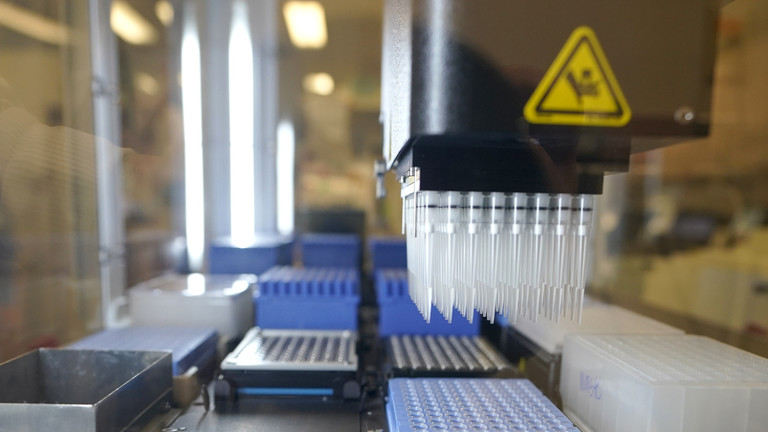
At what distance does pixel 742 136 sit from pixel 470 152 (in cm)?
180

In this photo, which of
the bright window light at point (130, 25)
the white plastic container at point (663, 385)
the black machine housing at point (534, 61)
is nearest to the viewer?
the black machine housing at point (534, 61)

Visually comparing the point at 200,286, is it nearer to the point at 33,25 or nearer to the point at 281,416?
the point at 281,416

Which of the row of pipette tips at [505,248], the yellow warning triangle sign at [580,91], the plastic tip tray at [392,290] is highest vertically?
the yellow warning triangle sign at [580,91]

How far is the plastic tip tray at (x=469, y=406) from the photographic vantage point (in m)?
0.62

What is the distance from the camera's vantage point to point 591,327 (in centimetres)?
90

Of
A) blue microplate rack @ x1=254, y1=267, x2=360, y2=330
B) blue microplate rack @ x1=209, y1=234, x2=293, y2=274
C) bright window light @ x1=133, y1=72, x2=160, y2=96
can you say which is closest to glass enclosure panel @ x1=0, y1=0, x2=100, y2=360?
bright window light @ x1=133, y1=72, x2=160, y2=96

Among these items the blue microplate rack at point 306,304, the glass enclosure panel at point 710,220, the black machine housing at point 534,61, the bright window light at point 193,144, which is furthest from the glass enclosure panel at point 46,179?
the glass enclosure panel at point 710,220

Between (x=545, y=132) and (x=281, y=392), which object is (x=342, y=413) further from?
(x=545, y=132)

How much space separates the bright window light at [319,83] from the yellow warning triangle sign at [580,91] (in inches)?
64.8

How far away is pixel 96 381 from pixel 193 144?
1.23 metres

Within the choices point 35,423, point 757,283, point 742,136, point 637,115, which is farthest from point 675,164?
point 35,423

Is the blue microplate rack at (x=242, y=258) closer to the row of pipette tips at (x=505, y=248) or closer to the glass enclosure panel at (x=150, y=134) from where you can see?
the glass enclosure panel at (x=150, y=134)

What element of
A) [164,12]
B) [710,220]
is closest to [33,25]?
[164,12]

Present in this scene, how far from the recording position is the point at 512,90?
47 cm
